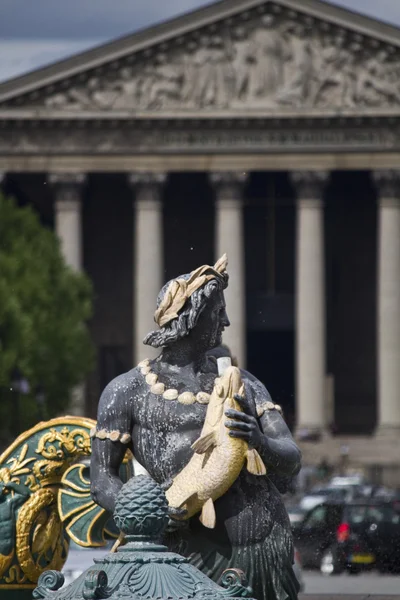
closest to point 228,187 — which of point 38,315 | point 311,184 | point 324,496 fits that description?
point 311,184

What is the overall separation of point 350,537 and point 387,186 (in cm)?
6311

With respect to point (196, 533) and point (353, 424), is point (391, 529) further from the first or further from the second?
point (353, 424)

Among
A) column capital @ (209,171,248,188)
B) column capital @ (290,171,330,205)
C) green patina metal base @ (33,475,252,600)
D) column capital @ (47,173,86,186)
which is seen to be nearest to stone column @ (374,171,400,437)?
column capital @ (290,171,330,205)

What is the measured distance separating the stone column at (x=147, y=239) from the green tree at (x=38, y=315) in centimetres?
1456

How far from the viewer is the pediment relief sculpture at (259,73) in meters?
93.8

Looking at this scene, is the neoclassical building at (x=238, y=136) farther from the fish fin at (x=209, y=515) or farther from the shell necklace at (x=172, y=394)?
the fish fin at (x=209, y=515)

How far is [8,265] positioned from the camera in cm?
7319

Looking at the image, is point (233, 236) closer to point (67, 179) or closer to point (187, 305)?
point (67, 179)

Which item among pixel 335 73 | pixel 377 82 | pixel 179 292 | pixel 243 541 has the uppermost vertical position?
pixel 335 73

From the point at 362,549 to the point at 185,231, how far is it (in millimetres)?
70230

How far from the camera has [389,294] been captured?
9488 cm

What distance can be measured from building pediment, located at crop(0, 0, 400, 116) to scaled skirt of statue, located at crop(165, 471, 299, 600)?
85.2 meters

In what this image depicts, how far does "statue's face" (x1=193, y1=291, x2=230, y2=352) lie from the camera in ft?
26.4

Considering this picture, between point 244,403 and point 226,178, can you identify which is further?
point 226,178
